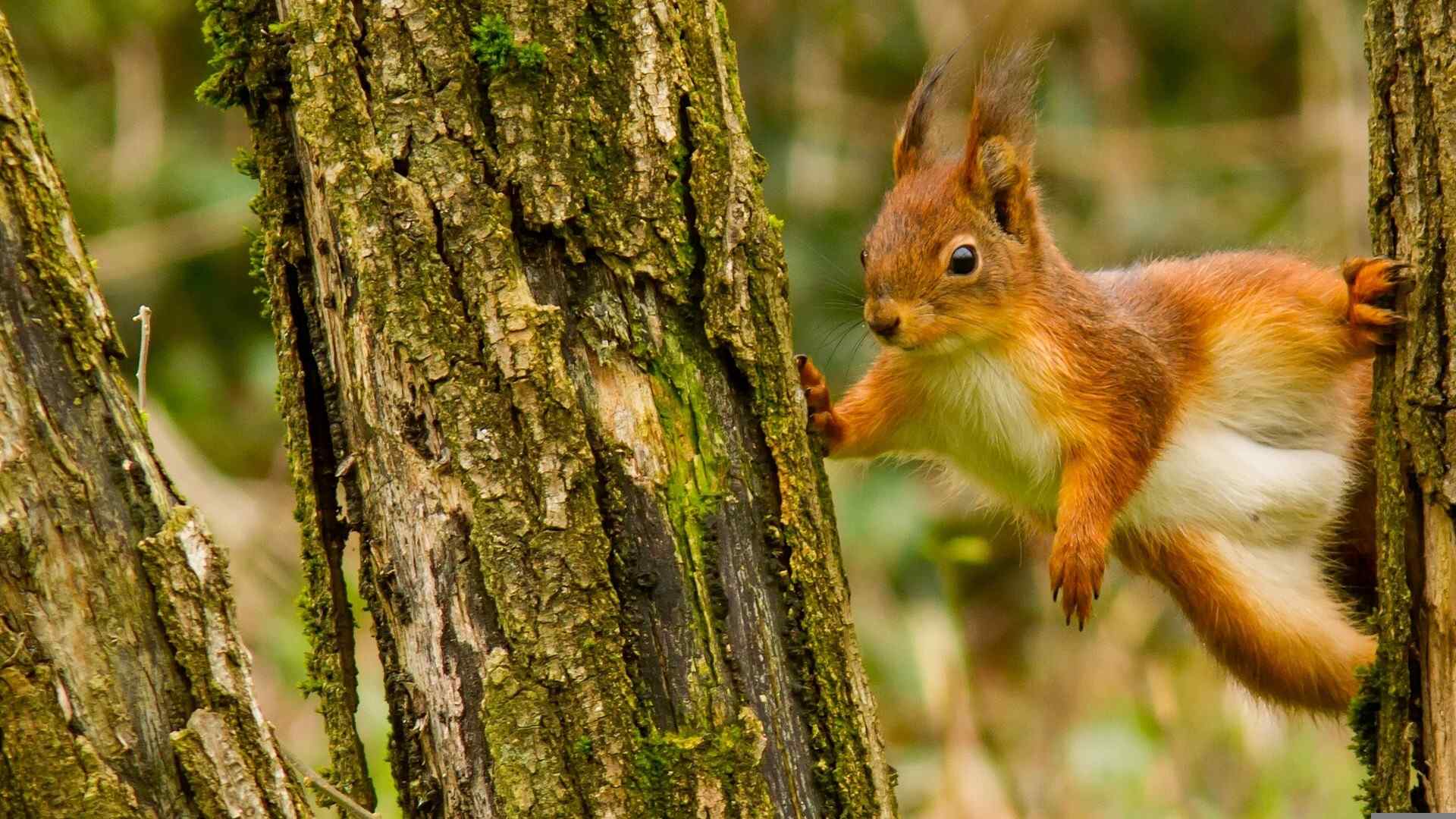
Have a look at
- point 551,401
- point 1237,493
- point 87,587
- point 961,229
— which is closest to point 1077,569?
point 1237,493

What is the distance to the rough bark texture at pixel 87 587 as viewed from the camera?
162cm

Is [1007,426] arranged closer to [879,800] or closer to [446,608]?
[879,800]

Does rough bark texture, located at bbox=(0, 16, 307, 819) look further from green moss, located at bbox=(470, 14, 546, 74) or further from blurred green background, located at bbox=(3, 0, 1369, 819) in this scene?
blurred green background, located at bbox=(3, 0, 1369, 819)

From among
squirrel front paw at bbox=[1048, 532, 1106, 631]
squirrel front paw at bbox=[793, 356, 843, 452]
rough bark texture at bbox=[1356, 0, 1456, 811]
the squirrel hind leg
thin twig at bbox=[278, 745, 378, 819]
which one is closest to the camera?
thin twig at bbox=[278, 745, 378, 819]

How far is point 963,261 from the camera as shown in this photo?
117 inches

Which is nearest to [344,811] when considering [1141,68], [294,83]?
[294,83]

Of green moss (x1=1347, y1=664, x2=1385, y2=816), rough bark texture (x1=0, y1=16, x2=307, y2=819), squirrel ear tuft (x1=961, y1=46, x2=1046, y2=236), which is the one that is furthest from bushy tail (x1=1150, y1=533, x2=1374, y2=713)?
rough bark texture (x1=0, y1=16, x2=307, y2=819)

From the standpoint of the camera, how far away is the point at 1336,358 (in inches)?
120

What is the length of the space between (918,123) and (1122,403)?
0.75m

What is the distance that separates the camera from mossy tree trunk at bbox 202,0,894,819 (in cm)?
180

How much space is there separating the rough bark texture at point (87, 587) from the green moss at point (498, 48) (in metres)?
0.53

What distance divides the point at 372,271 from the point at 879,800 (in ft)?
3.23

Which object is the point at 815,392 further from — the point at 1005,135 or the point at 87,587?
the point at 87,587

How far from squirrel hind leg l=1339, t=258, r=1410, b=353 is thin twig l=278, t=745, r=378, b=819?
1.64 metres
